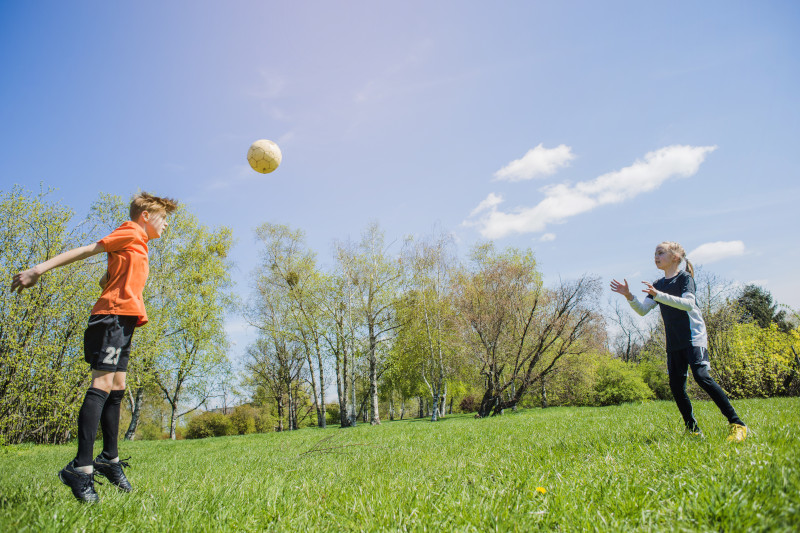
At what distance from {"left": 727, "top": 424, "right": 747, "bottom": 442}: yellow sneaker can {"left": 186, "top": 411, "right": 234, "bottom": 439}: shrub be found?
31397mm

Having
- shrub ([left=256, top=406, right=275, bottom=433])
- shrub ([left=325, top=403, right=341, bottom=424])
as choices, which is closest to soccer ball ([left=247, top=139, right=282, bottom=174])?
shrub ([left=256, top=406, right=275, bottom=433])

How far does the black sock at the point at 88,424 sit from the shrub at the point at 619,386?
21.5 m

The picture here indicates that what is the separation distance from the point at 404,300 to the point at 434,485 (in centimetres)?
1970

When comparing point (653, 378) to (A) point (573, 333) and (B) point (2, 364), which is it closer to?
(A) point (573, 333)

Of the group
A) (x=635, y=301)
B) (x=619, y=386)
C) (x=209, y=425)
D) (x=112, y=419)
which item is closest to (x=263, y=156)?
(x=112, y=419)

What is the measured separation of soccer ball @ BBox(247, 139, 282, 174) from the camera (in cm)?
694

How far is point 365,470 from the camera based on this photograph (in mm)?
3645

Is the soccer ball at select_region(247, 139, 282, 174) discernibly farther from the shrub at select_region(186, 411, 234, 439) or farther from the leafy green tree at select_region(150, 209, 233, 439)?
the shrub at select_region(186, 411, 234, 439)

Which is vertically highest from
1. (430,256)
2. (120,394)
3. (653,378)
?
(430,256)

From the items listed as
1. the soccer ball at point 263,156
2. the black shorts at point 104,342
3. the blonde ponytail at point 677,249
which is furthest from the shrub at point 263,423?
the blonde ponytail at point 677,249

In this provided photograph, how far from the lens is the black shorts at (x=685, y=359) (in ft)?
12.4

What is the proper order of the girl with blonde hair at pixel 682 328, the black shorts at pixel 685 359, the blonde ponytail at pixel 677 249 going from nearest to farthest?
the girl with blonde hair at pixel 682 328
the black shorts at pixel 685 359
the blonde ponytail at pixel 677 249

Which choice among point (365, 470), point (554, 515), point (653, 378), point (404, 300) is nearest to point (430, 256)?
point (404, 300)

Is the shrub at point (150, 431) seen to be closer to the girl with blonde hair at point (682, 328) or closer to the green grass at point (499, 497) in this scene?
the green grass at point (499, 497)
